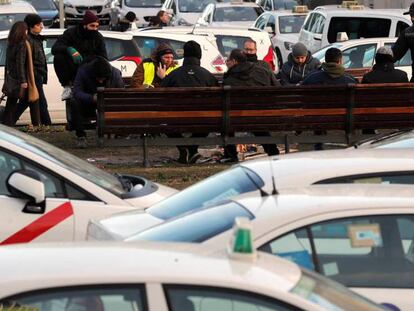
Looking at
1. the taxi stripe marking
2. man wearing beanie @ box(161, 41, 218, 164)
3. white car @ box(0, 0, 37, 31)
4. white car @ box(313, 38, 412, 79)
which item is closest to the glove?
man wearing beanie @ box(161, 41, 218, 164)

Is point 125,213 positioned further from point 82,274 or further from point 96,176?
point 82,274

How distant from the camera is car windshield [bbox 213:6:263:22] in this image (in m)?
30.8

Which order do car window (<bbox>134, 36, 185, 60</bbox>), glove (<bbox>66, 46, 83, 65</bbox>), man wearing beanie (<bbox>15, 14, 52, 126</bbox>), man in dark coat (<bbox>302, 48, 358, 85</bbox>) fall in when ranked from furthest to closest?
car window (<bbox>134, 36, 185, 60</bbox>), man wearing beanie (<bbox>15, 14, 52, 126</bbox>), glove (<bbox>66, 46, 83, 65</bbox>), man in dark coat (<bbox>302, 48, 358, 85</bbox>)

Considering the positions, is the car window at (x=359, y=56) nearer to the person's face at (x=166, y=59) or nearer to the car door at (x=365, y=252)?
the person's face at (x=166, y=59)

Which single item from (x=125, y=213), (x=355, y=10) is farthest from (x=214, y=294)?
(x=355, y=10)

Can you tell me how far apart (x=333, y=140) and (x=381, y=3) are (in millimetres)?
29900

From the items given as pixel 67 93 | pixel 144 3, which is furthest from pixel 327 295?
pixel 144 3

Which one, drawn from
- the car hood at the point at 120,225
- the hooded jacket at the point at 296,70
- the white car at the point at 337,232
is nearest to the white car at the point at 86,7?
the hooded jacket at the point at 296,70

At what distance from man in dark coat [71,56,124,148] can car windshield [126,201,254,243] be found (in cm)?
858

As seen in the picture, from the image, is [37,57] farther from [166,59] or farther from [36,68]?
[166,59]

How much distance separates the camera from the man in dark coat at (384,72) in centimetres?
1430

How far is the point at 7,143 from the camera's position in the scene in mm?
7379

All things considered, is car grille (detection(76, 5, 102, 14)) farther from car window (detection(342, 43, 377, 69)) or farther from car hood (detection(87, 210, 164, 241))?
car hood (detection(87, 210, 164, 241))

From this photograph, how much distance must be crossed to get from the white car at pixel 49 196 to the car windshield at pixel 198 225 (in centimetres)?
152
